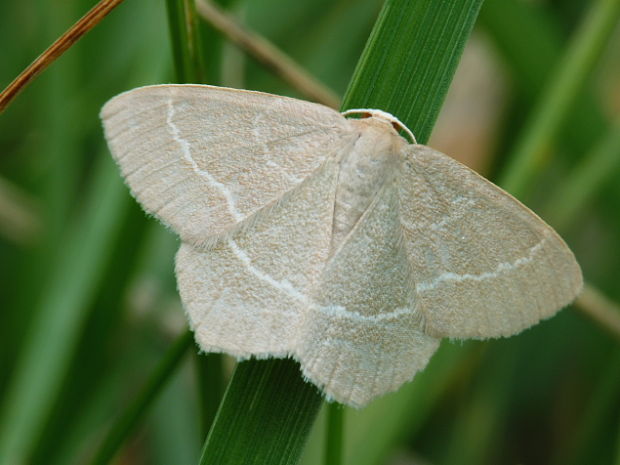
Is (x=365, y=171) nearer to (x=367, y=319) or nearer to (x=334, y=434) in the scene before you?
(x=367, y=319)

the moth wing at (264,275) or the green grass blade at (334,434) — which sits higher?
the moth wing at (264,275)

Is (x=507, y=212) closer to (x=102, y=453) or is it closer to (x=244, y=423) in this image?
(x=244, y=423)

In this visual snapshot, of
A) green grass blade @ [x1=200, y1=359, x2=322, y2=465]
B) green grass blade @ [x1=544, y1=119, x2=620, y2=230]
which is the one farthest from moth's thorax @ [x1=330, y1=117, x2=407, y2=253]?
green grass blade @ [x1=544, y1=119, x2=620, y2=230]

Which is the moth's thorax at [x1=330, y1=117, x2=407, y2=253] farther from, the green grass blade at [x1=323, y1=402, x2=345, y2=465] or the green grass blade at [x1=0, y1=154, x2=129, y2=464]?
the green grass blade at [x1=0, y1=154, x2=129, y2=464]

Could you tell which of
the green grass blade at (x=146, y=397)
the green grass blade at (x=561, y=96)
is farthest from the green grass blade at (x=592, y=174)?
the green grass blade at (x=146, y=397)

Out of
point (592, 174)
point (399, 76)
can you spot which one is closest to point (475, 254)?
point (399, 76)

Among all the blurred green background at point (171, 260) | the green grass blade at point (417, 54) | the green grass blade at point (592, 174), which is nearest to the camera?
the green grass blade at point (417, 54)

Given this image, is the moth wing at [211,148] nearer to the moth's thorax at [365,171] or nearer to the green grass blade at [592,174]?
the moth's thorax at [365,171]
